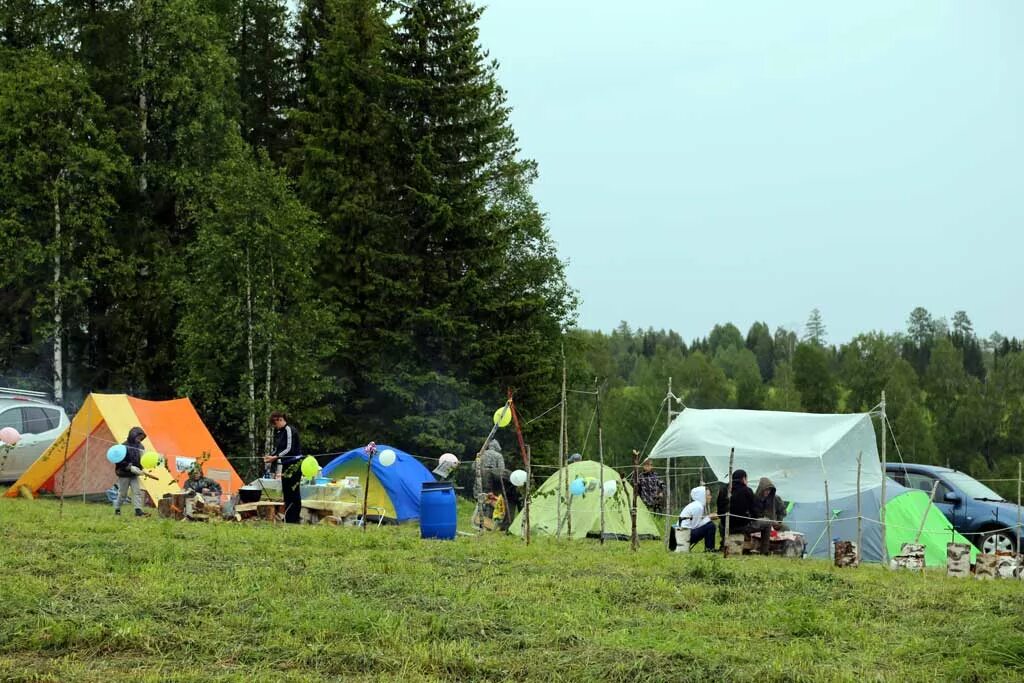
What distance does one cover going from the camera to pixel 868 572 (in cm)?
1212

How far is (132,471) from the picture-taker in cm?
1524

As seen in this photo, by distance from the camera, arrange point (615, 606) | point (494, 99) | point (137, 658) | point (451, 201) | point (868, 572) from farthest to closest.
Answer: point (494, 99) → point (451, 201) → point (868, 572) → point (615, 606) → point (137, 658)

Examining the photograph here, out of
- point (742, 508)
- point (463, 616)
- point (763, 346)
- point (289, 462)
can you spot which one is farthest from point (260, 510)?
point (763, 346)

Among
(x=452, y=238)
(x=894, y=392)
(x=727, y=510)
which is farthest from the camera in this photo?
(x=894, y=392)

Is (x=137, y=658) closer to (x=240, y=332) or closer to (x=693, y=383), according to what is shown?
(x=240, y=332)

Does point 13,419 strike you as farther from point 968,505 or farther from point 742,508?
point 968,505

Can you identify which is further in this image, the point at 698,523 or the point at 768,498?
the point at 768,498

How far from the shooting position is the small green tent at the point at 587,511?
54.2ft

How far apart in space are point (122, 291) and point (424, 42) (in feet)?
31.3

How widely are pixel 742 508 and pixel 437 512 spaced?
3.73 meters

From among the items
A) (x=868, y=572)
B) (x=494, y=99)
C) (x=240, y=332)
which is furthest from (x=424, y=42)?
(x=868, y=572)

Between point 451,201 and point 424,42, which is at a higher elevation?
point 424,42

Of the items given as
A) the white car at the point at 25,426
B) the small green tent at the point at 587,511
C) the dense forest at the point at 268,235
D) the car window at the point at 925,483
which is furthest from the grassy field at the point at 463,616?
the dense forest at the point at 268,235

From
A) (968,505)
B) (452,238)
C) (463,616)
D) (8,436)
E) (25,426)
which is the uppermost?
(452,238)
